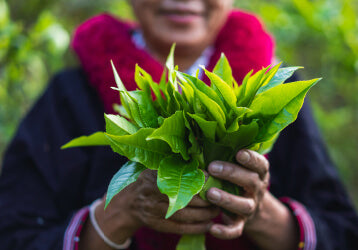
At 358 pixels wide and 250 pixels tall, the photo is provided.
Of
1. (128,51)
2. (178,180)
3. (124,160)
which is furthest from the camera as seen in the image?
(128,51)

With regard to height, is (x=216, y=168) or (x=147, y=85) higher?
(x=147, y=85)

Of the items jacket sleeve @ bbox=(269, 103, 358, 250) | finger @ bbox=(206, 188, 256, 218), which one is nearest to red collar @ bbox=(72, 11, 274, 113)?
jacket sleeve @ bbox=(269, 103, 358, 250)

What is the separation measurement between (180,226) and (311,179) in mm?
582

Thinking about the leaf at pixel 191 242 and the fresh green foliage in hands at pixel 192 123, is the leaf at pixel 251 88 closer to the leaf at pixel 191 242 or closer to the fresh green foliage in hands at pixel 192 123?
the fresh green foliage in hands at pixel 192 123

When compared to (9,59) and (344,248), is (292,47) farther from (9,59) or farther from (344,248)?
(9,59)

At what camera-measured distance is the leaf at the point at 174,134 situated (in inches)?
23.8

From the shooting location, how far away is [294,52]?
2.39 m

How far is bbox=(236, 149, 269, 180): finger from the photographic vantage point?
2.33ft

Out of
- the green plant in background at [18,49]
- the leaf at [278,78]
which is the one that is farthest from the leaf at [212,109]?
the green plant in background at [18,49]

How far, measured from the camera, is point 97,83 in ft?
3.89

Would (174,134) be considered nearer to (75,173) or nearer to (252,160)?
(252,160)

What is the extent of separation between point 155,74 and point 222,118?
0.55 metres

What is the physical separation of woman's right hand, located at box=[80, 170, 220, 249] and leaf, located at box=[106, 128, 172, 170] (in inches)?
→ 2.5

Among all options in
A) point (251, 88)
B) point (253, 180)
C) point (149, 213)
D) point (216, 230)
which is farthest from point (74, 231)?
point (251, 88)
